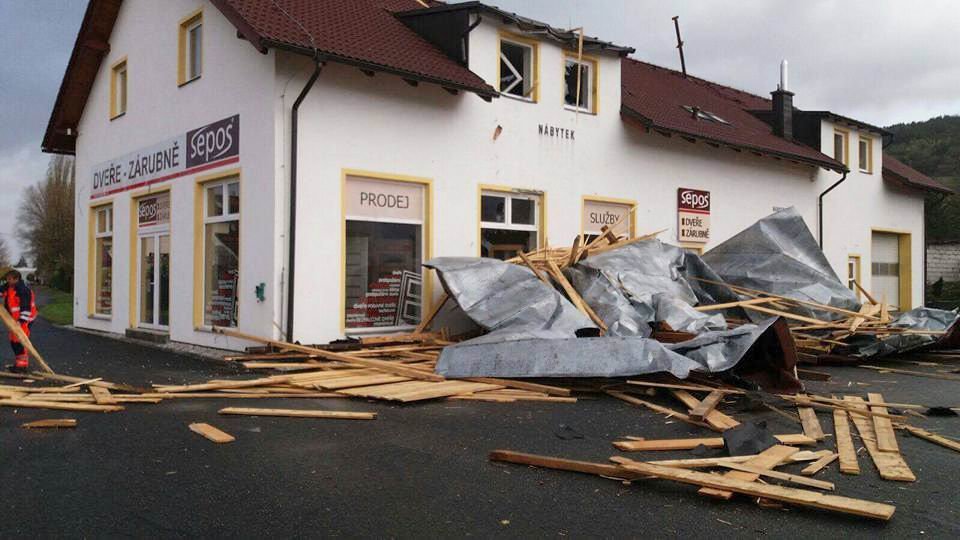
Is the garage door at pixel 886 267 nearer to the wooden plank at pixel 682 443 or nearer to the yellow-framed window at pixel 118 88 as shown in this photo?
the wooden plank at pixel 682 443

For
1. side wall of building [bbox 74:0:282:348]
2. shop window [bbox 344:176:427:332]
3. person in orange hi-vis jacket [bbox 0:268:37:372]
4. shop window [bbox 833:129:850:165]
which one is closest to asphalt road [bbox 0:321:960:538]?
person in orange hi-vis jacket [bbox 0:268:37:372]

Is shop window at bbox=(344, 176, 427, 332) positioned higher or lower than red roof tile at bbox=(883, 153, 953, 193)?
lower

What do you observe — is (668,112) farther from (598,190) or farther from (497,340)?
(497,340)

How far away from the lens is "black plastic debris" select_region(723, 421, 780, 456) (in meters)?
5.39

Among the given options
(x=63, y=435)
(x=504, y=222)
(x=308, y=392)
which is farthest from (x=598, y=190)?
(x=63, y=435)

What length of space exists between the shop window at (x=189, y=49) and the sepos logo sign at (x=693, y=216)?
10050 mm

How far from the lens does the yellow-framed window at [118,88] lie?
16109 mm

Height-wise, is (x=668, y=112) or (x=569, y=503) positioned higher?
(x=668, y=112)

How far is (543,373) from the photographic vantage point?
835 centimetres

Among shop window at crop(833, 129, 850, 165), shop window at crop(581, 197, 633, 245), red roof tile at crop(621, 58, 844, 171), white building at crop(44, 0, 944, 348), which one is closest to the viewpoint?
white building at crop(44, 0, 944, 348)

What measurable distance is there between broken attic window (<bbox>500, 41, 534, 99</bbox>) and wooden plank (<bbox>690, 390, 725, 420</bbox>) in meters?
8.18

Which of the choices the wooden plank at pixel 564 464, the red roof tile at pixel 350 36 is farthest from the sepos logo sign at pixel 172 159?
the wooden plank at pixel 564 464

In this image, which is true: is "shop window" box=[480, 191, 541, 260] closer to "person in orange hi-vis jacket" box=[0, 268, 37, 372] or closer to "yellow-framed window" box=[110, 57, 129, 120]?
"person in orange hi-vis jacket" box=[0, 268, 37, 372]

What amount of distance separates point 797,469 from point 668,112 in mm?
12940
